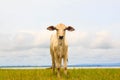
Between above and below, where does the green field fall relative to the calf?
below

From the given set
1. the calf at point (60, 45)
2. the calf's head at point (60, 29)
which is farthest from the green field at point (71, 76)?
the calf's head at point (60, 29)

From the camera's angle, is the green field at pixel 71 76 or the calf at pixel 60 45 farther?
the calf at pixel 60 45

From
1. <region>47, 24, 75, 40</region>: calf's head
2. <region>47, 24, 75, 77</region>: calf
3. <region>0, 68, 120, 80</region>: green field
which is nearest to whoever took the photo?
<region>0, 68, 120, 80</region>: green field

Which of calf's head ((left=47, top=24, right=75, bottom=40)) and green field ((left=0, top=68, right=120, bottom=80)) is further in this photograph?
calf's head ((left=47, top=24, right=75, bottom=40))

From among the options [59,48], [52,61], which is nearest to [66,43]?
[59,48]

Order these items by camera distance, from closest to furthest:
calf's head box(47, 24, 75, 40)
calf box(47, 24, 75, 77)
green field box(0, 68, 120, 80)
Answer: green field box(0, 68, 120, 80) → calf's head box(47, 24, 75, 40) → calf box(47, 24, 75, 77)

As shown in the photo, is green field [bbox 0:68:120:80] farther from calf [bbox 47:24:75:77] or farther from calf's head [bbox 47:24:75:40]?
calf's head [bbox 47:24:75:40]

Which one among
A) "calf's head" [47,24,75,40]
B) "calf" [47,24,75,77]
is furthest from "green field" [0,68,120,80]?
"calf's head" [47,24,75,40]

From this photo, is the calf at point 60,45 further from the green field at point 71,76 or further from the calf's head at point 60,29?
the green field at point 71,76

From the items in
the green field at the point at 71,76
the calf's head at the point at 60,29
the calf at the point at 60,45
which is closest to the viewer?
the green field at the point at 71,76

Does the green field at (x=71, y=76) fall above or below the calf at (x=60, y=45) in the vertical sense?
below

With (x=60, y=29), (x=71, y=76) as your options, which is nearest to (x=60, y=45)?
(x=60, y=29)

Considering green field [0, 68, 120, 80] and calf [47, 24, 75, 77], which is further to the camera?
calf [47, 24, 75, 77]

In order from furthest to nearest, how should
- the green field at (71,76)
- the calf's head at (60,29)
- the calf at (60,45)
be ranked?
the calf at (60,45), the calf's head at (60,29), the green field at (71,76)
